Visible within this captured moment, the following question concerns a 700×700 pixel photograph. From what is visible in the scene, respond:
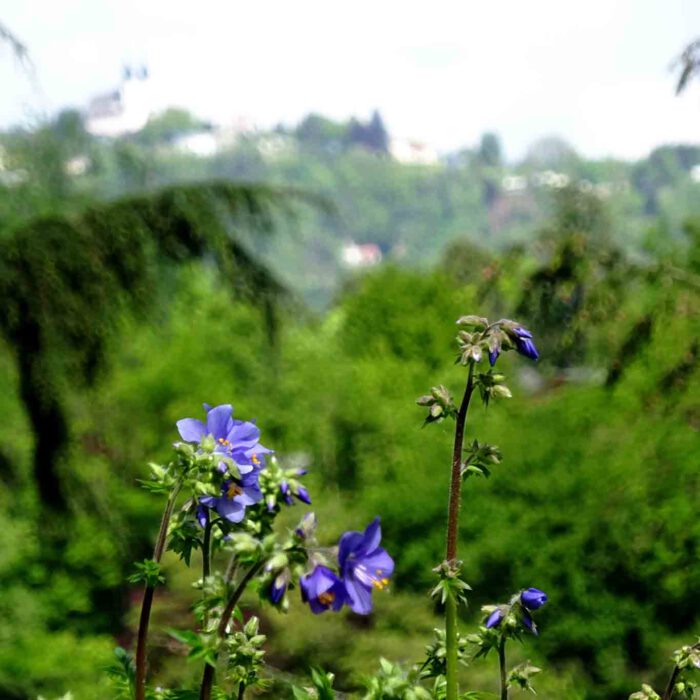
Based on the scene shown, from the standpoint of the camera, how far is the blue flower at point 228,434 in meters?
1.59

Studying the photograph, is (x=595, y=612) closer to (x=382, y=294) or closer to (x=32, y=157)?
(x=32, y=157)

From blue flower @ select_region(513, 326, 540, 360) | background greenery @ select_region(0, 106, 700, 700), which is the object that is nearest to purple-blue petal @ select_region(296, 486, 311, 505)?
blue flower @ select_region(513, 326, 540, 360)

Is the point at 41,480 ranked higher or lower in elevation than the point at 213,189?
lower

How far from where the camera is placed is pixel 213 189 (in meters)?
5.43

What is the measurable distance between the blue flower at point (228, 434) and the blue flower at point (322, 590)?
0.88 ft

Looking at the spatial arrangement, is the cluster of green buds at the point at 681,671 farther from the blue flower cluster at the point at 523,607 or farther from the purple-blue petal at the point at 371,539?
the purple-blue petal at the point at 371,539

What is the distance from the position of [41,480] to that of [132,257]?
1537mm

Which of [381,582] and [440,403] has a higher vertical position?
[440,403]

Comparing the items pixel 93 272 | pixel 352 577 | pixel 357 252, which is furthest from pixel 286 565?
pixel 357 252

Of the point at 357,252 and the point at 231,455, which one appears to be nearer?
the point at 231,455

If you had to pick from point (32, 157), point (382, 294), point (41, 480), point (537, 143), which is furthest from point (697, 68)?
point (537, 143)

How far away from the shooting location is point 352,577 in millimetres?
1412

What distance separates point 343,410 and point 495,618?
23.7 meters

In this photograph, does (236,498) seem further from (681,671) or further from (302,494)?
(681,671)
